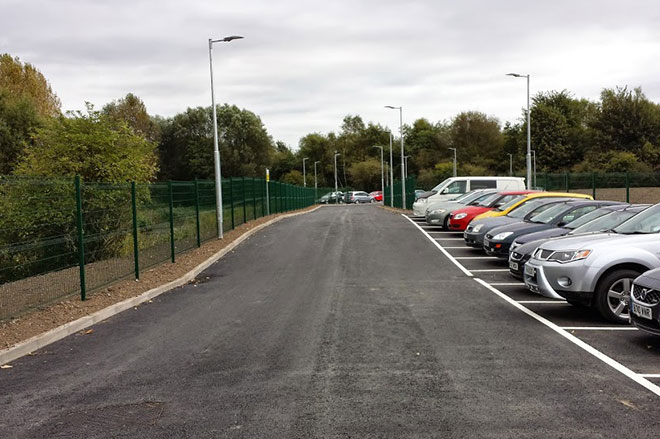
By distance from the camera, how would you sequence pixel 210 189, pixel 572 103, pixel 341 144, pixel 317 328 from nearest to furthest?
pixel 317 328, pixel 210 189, pixel 572 103, pixel 341 144

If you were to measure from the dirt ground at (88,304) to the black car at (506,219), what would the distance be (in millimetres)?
6736

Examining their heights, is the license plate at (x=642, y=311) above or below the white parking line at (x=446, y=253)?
above

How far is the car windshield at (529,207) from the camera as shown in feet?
46.7

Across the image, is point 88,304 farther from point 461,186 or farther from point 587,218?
point 461,186

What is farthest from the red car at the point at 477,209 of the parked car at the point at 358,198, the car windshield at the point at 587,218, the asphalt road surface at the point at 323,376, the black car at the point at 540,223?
the parked car at the point at 358,198

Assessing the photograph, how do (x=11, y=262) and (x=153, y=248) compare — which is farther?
(x=153, y=248)

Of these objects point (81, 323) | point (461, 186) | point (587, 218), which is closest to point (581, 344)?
point (587, 218)

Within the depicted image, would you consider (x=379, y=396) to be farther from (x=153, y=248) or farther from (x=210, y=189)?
(x=210, y=189)

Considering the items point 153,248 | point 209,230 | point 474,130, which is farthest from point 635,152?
point 153,248

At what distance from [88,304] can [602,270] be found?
7.42m

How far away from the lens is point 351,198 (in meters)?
74.1

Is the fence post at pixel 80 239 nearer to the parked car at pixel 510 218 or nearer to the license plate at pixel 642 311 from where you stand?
the license plate at pixel 642 311

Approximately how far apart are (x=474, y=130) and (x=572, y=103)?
14.9 metres

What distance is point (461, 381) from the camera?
5.43 m
